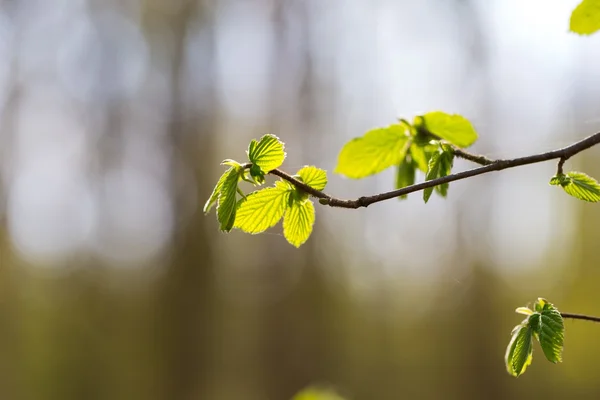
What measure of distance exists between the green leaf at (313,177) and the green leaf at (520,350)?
210 mm

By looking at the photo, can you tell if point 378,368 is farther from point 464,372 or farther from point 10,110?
point 10,110

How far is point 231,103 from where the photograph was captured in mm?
7367

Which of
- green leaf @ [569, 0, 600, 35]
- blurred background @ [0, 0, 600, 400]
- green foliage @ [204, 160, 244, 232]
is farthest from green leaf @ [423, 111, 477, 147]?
blurred background @ [0, 0, 600, 400]

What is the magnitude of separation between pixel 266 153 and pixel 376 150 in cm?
18

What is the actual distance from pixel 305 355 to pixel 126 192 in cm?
325

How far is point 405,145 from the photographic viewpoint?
584 millimetres

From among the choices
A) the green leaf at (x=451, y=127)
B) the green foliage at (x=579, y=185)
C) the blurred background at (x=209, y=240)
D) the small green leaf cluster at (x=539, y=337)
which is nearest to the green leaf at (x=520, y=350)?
the small green leaf cluster at (x=539, y=337)

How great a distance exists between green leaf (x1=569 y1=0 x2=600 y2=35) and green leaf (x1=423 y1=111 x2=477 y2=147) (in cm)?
14

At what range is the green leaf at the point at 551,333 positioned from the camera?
1.39 ft

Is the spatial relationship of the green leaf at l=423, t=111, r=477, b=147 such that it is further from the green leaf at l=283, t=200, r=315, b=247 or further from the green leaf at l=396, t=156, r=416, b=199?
the green leaf at l=283, t=200, r=315, b=247

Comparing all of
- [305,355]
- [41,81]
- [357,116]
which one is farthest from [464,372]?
[41,81]

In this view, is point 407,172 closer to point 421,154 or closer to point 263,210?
point 421,154

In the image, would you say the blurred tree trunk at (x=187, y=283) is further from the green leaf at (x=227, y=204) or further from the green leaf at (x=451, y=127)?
the green leaf at (x=227, y=204)

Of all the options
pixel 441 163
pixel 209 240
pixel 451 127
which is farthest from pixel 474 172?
pixel 209 240
